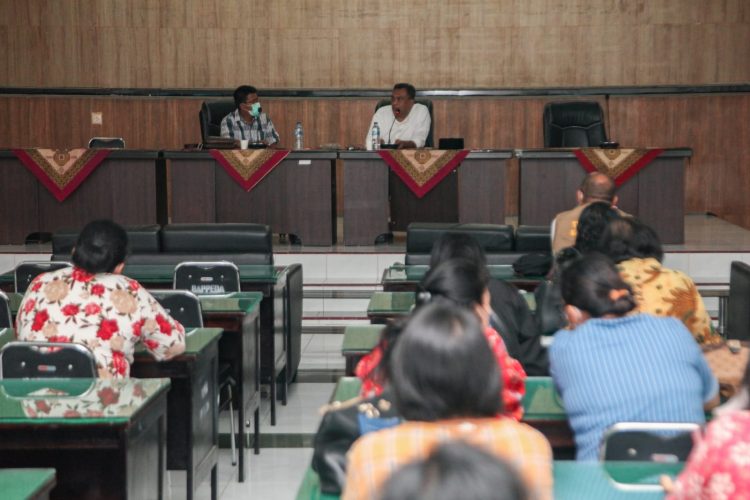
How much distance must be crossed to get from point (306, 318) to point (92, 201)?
2.44 meters

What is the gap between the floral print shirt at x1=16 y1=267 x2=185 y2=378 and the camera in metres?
3.69

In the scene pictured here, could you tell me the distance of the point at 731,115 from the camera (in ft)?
38.0

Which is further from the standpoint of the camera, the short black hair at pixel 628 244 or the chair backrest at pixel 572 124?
the chair backrest at pixel 572 124

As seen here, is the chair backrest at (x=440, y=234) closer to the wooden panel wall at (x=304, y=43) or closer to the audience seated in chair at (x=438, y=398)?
the audience seated in chair at (x=438, y=398)

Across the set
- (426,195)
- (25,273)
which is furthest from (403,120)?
(25,273)

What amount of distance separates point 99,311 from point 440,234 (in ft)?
9.76

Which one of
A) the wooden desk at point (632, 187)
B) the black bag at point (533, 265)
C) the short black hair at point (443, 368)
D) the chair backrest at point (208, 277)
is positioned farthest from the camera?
the wooden desk at point (632, 187)

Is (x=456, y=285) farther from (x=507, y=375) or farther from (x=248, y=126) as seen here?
(x=248, y=126)

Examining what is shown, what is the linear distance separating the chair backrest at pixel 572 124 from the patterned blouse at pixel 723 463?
8.07 metres

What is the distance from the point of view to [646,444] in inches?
99.3

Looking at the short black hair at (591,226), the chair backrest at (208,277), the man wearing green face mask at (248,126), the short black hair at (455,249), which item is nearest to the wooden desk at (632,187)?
the man wearing green face mask at (248,126)

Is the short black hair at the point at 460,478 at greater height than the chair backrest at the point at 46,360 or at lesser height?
greater

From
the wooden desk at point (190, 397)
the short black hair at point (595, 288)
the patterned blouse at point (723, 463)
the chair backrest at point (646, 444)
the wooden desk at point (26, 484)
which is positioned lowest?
the wooden desk at point (190, 397)

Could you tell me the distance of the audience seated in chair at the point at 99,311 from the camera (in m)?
3.69
